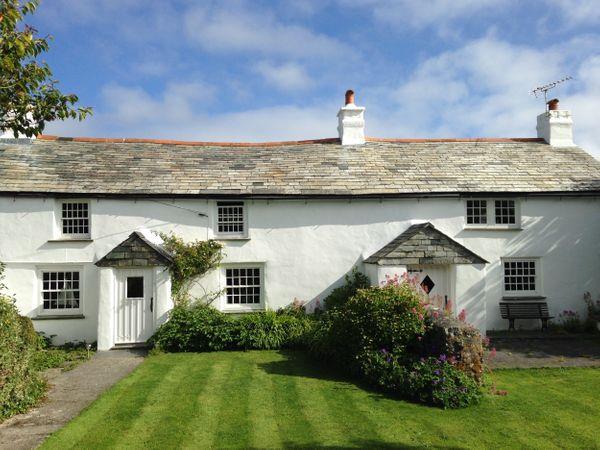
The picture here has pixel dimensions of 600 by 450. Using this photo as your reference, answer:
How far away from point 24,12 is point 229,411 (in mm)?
8292

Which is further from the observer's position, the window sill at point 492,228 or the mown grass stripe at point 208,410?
the window sill at point 492,228

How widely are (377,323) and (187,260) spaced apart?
7.81 m

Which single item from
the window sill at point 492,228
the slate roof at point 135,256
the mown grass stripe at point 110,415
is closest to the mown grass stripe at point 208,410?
the mown grass stripe at point 110,415

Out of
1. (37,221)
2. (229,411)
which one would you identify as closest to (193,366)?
(229,411)

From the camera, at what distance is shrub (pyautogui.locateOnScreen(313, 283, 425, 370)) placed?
10.1 m

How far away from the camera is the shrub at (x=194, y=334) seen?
13.9 metres

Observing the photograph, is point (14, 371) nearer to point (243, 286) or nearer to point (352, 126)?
point (243, 286)

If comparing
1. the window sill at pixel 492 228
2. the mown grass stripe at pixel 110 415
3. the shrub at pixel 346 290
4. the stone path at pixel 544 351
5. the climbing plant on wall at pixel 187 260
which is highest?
the window sill at pixel 492 228

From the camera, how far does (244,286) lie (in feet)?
54.1

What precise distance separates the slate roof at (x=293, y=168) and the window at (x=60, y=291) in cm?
288

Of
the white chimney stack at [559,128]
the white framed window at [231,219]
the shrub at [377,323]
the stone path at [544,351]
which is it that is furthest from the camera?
the white chimney stack at [559,128]

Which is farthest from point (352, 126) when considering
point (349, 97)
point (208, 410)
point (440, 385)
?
point (208, 410)

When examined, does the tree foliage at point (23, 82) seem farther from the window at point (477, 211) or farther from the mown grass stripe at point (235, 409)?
the window at point (477, 211)

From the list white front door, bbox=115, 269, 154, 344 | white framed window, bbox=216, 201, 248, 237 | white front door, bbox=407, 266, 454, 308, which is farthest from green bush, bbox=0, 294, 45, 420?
white front door, bbox=407, 266, 454, 308
